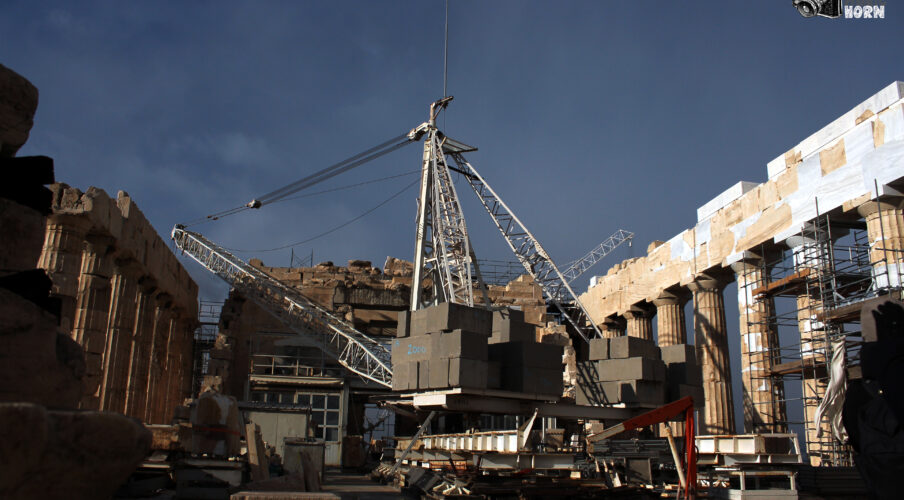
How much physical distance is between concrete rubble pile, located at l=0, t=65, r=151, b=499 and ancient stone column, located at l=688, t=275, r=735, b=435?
24486 millimetres

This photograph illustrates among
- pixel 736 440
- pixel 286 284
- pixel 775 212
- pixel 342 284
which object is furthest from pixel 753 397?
pixel 286 284

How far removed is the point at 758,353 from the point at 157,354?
24988 mm

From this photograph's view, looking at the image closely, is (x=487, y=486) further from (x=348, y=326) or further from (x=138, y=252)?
(x=348, y=326)

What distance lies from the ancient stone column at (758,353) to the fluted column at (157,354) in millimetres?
22989

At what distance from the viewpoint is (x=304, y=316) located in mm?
37062

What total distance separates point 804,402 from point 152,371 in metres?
25.6

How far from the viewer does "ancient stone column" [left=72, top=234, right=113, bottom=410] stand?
74.2 feet

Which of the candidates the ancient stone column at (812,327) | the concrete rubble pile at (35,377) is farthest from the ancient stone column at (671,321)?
the concrete rubble pile at (35,377)

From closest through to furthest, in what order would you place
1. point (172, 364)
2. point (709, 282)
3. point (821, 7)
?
point (821, 7) → point (709, 282) → point (172, 364)

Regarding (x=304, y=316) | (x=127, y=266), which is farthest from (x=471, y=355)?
(x=304, y=316)

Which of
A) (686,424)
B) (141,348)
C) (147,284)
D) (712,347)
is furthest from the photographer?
(147,284)

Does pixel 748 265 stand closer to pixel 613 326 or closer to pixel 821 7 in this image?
pixel 821 7

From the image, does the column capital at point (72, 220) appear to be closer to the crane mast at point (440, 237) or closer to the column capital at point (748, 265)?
the crane mast at point (440, 237)

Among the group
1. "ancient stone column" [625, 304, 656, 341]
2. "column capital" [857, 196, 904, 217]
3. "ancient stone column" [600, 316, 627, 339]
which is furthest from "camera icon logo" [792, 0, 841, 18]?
"ancient stone column" [600, 316, 627, 339]
